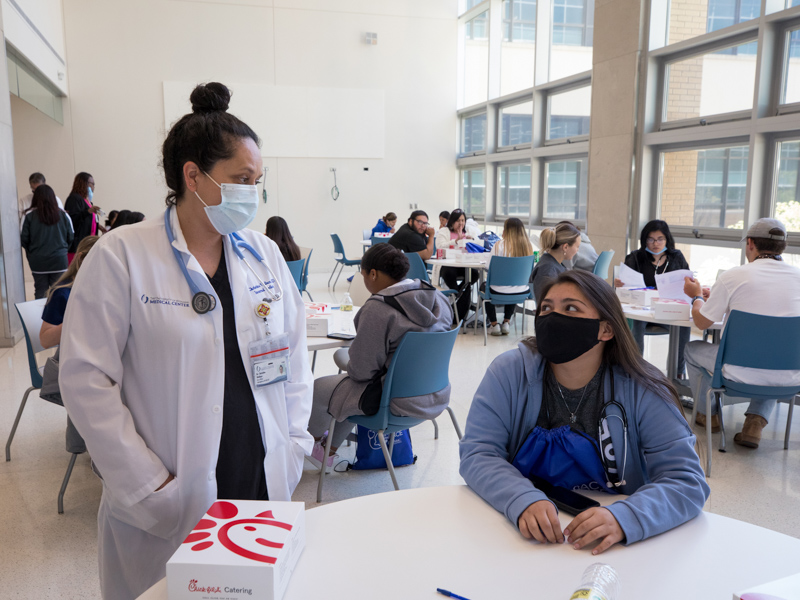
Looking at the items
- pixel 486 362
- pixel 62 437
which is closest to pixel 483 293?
pixel 486 362

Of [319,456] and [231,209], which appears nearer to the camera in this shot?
[231,209]

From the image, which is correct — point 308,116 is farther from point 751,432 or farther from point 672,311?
point 751,432

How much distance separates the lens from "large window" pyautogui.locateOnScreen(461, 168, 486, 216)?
472 inches

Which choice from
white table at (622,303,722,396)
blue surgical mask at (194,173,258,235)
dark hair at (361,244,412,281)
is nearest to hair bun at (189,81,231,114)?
blue surgical mask at (194,173,258,235)

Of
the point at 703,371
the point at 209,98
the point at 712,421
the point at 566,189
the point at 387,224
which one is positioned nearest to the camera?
the point at 209,98

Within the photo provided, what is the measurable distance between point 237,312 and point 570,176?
8483mm

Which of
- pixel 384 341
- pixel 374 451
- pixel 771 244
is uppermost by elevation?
pixel 771 244

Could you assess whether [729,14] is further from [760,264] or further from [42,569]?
[42,569]

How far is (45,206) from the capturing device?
649 cm

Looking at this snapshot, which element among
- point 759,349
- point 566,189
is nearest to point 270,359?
point 759,349

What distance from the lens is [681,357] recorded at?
479cm

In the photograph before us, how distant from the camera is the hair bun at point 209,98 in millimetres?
1569

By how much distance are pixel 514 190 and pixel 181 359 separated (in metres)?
A: 10.1

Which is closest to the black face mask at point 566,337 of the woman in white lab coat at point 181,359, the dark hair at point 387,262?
the woman in white lab coat at point 181,359
